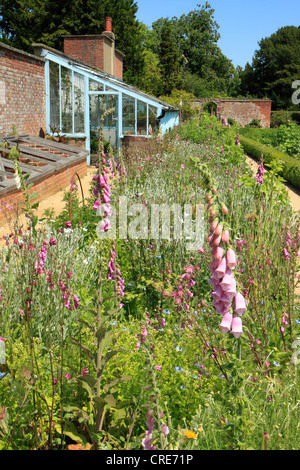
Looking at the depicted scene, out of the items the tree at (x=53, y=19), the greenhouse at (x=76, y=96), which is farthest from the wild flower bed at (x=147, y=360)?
the tree at (x=53, y=19)

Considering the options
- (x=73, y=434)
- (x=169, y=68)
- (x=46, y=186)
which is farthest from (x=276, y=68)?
(x=73, y=434)

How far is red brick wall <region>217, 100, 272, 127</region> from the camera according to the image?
1528 inches

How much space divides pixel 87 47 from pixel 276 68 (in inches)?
1532

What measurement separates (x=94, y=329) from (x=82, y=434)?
55 centimetres

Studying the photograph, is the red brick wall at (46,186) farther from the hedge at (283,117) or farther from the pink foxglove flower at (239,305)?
the hedge at (283,117)

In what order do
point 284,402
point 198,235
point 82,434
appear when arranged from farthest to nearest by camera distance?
1. point 198,235
2. point 82,434
3. point 284,402

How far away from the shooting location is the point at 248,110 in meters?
39.1

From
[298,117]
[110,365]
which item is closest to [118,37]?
[298,117]

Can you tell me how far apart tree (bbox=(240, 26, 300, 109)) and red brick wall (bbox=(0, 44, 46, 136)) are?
38.5m

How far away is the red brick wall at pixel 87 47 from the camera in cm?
1969

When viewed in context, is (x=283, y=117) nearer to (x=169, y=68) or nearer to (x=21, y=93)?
(x=169, y=68)

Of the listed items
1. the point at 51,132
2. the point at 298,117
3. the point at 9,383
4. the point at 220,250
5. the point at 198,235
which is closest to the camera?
the point at 220,250

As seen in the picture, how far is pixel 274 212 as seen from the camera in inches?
205

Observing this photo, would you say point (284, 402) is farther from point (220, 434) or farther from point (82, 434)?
point (82, 434)
